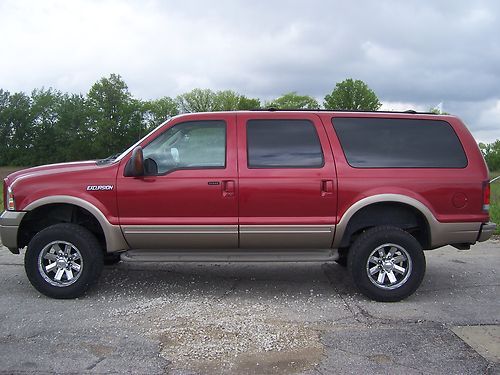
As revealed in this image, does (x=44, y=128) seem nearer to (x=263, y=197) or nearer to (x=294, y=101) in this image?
(x=294, y=101)

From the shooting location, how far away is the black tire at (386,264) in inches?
205

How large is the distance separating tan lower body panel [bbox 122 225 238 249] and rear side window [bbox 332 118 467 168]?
1516 mm

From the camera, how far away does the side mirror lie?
5.03m

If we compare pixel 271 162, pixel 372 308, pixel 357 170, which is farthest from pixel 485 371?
pixel 271 162

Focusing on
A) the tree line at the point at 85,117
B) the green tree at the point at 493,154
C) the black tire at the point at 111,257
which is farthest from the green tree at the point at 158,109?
the black tire at the point at 111,257

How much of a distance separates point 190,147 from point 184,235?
3.06 ft

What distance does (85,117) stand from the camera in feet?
304

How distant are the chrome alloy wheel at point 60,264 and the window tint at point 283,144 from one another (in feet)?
6.97

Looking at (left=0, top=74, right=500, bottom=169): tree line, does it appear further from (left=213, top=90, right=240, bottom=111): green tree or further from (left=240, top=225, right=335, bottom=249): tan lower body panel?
(left=240, top=225, right=335, bottom=249): tan lower body panel

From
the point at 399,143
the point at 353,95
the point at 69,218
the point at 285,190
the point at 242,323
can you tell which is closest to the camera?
the point at 242,323

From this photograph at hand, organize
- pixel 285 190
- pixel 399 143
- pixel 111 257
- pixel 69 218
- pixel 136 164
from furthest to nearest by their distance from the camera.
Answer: pixel 111 257, pixel 69 218, pixel 399 143, pixel 285 190, pixel 136 164

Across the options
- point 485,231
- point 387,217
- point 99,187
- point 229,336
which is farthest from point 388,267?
point 99,187

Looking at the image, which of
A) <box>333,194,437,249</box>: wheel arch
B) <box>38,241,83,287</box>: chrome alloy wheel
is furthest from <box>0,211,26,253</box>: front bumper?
<box>333,194,437,249</box>: wheel arch

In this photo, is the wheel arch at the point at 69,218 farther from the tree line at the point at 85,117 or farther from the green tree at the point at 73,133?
the green tree at the point at 73,133
